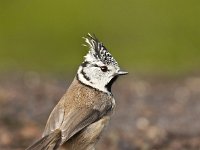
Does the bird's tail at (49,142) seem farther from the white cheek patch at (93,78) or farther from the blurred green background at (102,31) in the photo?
the blurred green background at (102,31)

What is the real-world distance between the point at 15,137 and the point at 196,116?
88.1 inches

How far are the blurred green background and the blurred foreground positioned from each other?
391 centimetres

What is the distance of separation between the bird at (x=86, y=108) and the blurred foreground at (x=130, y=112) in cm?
113

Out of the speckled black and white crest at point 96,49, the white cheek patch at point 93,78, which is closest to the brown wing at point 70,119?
the white cheek patch at point 93,78

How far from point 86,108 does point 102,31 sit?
11644 millimetres

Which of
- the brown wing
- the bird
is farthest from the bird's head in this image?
the brown wing

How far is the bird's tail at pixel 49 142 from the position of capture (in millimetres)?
9773

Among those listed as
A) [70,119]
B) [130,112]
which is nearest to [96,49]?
[70,119]

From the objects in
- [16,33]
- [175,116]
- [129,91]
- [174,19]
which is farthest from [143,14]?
[175,116]

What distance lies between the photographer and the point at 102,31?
2173 centimetres

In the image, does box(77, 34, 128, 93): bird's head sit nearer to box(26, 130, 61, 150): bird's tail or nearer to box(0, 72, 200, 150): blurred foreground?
box(26, 130, 61, 150): bird's tail

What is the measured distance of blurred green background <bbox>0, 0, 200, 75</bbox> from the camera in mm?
19953

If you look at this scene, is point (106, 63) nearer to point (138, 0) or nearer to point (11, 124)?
point (11, 124)

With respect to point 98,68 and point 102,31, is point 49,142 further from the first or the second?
point 102,31
